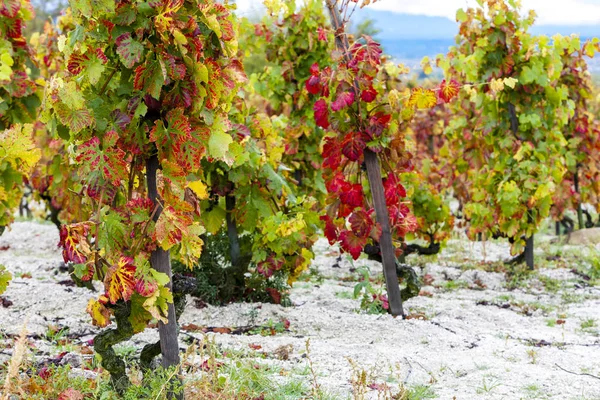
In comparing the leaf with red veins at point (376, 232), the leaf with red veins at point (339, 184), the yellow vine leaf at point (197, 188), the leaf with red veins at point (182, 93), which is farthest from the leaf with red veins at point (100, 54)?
the leaf with red veins at point (376, 232)

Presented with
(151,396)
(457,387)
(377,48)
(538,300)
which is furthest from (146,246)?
(538,300)

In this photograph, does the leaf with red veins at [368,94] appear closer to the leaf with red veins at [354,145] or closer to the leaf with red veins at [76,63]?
the leaf with red veins at [354,145]

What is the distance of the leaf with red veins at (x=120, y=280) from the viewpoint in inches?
106

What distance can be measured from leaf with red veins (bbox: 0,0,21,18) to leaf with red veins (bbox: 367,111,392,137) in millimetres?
2793

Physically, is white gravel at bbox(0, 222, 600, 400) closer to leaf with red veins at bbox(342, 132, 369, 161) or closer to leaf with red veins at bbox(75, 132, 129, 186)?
leaf with red veins at bbox(75, 132, 129, 186)

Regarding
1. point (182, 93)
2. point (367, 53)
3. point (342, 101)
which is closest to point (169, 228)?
point (182, 93)

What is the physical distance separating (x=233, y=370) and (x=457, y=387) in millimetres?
1137

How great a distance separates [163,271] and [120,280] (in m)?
0.26

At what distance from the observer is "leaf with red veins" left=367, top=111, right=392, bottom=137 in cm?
467

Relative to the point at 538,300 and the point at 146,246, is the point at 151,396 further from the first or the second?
the point at 538,300

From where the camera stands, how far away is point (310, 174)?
7.21m

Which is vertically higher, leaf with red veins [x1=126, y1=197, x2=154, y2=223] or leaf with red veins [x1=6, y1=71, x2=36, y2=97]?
leaf with red veins [x1=6, y1=71, x2=36, y2=97]

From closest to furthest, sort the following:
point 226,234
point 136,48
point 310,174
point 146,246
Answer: point 136,48
point 146,246
point 226,234
point 310,174

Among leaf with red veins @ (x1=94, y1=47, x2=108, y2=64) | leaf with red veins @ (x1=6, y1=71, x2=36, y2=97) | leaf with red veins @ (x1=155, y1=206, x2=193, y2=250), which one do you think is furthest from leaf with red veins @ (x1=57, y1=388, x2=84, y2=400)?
leaf with red veins @ (x1=6, y1=71, x2=36, y2=97)
